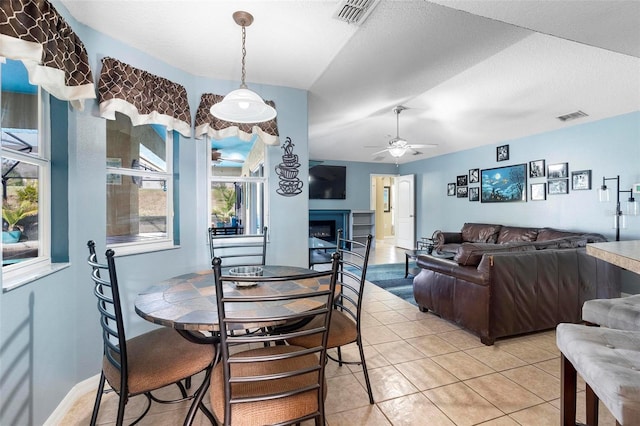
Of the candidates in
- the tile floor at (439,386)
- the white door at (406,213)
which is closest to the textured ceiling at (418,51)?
the tile floor at (439,386)

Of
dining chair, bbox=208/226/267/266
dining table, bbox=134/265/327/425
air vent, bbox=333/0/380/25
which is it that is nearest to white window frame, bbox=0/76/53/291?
dining table, bbox=134/265/327/425

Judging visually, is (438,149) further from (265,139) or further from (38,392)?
(38,392)

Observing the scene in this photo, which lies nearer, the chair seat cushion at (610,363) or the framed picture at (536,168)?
the chair seat cushion at (610,363)

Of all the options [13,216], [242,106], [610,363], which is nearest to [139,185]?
[13,216]

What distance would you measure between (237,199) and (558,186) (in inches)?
199

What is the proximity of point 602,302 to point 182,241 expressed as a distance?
303 cm

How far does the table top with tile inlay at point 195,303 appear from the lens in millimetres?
1247

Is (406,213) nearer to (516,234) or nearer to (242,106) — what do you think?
(516,234)

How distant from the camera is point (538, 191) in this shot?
5.19 metres

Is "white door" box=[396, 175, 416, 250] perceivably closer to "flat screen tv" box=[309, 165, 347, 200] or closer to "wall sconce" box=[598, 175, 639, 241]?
"flat screen tv" box=[309, 165, 347, 200]

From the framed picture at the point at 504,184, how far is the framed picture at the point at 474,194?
0.10m

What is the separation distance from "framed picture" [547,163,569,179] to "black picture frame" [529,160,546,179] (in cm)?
10

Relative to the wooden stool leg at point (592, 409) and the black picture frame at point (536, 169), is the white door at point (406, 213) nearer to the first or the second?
the black picture frame at point (536, 169)

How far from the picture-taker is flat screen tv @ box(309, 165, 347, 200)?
7.93 m
